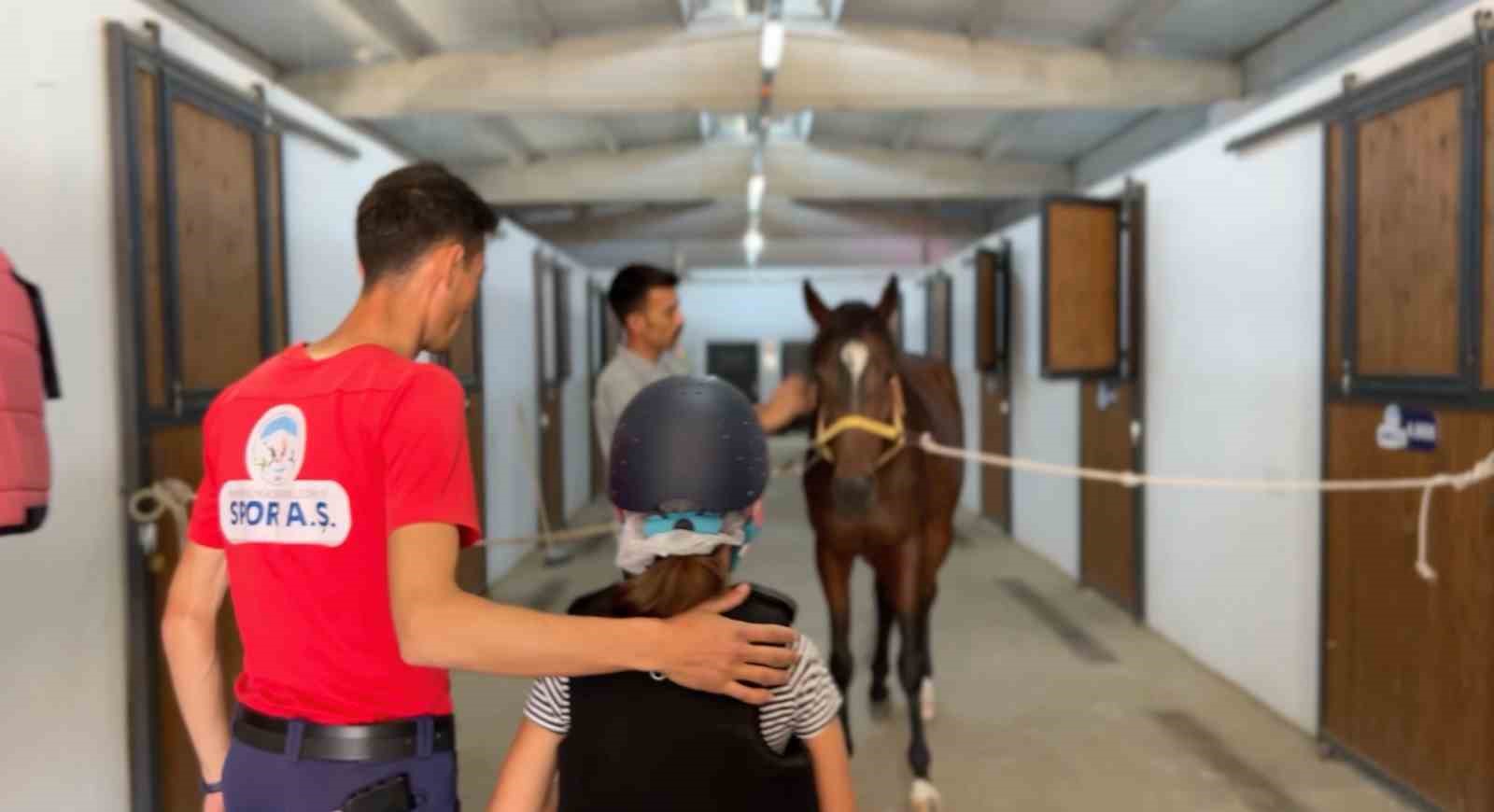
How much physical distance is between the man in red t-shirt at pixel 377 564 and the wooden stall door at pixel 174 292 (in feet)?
3.67

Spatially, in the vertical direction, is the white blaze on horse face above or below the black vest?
above

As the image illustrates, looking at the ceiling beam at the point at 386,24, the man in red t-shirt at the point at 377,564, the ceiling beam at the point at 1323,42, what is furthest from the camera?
the ceiling beam at the point at 386,24

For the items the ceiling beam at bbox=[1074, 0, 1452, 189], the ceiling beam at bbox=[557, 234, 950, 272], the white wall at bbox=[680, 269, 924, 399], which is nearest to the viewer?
the ceiling beam at bbox=[1074, 0, 1452, 189]

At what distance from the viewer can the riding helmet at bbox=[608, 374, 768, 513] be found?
38.1 inches

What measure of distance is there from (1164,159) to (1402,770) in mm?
2396

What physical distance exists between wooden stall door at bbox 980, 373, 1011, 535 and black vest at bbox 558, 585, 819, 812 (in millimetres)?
5887

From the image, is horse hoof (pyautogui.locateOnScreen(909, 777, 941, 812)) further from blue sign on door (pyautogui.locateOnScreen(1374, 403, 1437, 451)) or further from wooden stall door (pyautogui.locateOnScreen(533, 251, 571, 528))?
wooden stall door (pyautogui.locateOnScreen(533, 251, 571, 528))

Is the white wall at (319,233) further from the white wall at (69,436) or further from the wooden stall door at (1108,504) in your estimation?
the wooden stall door at (1108,504)

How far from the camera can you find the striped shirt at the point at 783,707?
95cm

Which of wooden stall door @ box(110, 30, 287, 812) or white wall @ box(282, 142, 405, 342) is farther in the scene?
white wall @ box(282, 142, 405, 342)

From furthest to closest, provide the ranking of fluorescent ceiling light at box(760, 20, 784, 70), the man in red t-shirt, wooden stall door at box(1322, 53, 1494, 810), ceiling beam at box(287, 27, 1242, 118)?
ceiling beam at box(287, 27, 1242, 118)
fluorescent ceiling light at box(760, 20, 784, 70)
wooden stall door at box(1322, 53, 1494, 810)
the man in red t-shirt

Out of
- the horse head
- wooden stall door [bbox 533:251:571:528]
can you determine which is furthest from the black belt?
wooden stall door [bbox 533:251:571:528]

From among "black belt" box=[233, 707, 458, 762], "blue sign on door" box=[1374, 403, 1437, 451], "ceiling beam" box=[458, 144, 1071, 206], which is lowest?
"black belt" box=[233, 707, 458, 762]

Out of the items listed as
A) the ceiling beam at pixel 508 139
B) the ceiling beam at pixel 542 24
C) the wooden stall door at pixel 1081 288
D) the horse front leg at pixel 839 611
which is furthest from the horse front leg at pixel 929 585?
the ceiling beam at pixel 508 139
